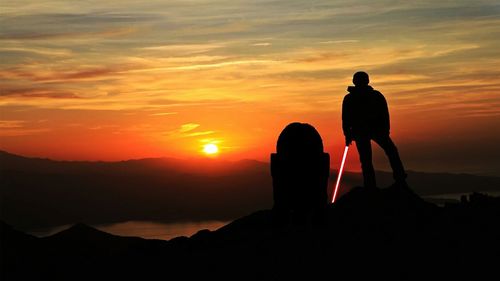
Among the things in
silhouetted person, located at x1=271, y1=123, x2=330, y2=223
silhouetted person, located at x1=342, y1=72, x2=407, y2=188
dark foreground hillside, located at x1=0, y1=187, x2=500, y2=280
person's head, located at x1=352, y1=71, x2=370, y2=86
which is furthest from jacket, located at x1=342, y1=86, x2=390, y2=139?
silhouetted person, located at x1=271, y1=123, x2=330, y2=223

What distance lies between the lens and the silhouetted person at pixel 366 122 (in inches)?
942

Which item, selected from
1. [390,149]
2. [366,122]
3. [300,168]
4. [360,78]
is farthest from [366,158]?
[300,168]

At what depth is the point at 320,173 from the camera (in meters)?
21.9

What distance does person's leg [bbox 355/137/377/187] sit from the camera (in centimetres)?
2408

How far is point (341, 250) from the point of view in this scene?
19.6 meters

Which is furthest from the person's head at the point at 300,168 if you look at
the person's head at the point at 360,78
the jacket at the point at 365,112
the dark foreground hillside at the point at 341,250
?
the person's head at the point at 360,78

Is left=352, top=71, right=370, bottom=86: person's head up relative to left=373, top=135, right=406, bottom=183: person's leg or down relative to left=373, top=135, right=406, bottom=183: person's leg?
up

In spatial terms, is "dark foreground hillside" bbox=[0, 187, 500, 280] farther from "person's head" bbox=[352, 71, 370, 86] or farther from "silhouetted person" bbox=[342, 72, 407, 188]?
"person's head" bbox=[352, 71, 370, 86]

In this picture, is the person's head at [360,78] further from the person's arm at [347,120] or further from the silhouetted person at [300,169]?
the silhouetted person at [300,169]

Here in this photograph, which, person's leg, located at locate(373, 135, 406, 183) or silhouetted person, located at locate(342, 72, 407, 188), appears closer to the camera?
silhouetted person, located at locate(342, 72, 407, 188)

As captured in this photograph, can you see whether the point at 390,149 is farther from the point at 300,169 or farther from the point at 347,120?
the point at 300,169

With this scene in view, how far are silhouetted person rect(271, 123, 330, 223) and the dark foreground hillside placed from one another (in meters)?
0.65

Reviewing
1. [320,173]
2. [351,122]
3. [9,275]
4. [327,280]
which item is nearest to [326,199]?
[320,173]

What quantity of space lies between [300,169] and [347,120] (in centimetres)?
313
